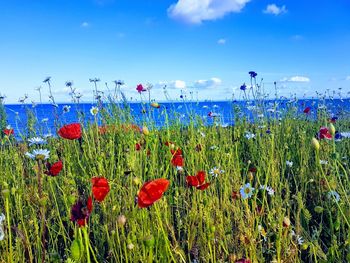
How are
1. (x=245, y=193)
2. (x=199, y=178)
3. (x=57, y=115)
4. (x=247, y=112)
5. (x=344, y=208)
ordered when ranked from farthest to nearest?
1. (x=247, y=112)
2. (x=57, y=115)
3. (x=344, y=208)
4. (x=245, y=193)
5. (x=199, y=178)

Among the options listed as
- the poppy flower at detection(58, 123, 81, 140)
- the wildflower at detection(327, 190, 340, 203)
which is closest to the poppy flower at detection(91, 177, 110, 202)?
the poppy flower at detection(58, 123, 81, 140)

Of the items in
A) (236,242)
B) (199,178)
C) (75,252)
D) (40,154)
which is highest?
(40,154)

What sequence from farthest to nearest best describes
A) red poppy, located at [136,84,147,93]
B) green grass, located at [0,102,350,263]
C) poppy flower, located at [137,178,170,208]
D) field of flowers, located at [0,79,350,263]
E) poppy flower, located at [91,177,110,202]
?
red poppy, located at [136,84,147,93], green grass, located at [0,102,350,263], field of flowers, located at [0,79,350,263], poppy flower, located at [91,177,110,202], poppy flower, located at [137,178,170,208]

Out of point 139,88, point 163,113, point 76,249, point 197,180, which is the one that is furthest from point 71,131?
point 163,113

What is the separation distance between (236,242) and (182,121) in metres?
3.00

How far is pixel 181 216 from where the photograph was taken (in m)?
2.40

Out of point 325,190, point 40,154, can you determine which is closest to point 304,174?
point 325,190

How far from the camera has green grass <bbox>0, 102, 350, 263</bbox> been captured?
1.52 metres

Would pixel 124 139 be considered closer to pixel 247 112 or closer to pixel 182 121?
pixel 182 121

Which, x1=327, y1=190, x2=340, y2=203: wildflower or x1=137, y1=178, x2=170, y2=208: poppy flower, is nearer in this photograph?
x1=137, y1=178, x2=170, y2=208: poppy flower

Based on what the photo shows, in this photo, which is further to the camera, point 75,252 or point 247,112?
point 247,112

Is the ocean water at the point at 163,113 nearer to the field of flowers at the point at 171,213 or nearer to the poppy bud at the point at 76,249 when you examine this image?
the field of flowers at the point at 171,213

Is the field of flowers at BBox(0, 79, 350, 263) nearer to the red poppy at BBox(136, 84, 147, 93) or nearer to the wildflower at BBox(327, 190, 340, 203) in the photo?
the wildflower at BBox(327, 190, 340, 203)

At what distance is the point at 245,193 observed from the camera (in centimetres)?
167
